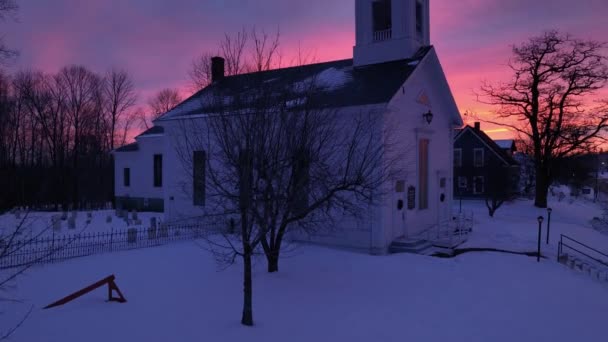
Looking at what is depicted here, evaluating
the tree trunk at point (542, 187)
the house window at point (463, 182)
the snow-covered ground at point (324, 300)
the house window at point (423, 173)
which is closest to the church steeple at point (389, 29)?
the house window at point (423, 173)

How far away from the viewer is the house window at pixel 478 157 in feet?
131

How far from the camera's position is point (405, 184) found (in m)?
15.6

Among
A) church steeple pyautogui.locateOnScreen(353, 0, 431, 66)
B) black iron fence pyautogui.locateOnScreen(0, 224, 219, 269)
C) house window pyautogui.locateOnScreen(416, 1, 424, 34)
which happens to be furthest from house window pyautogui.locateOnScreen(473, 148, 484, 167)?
black iron fence pyautogui.locateOnScreen(0, 224, 219, 269)

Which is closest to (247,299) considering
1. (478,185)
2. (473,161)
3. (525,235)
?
(525,235)

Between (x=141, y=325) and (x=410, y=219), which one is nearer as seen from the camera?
(x=141, y=325)

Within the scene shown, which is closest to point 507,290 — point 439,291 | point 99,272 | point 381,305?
point 439,291

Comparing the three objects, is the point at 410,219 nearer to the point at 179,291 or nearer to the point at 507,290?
the point at 507,290

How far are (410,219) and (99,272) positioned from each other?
10624 millimetres

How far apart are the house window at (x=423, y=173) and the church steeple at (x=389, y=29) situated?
3742 millimetres

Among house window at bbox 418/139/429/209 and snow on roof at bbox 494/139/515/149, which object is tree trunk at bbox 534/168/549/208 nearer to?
snow on roof at bbox 494/139/515/149

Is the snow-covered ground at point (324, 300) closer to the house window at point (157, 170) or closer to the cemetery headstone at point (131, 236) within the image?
the cemetery headstone at point (131, 236)

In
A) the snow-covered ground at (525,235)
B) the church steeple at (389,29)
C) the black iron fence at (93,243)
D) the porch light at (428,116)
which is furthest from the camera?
the church steeple at (389,29)

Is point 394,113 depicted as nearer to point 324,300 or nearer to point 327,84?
point 327,84

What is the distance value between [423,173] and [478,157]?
85.1ft
